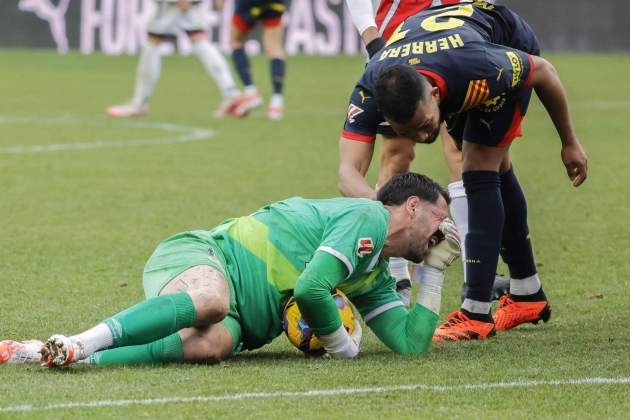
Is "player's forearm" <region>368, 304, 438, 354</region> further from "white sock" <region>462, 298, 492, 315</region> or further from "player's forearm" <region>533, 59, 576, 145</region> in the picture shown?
"player's forearm" <region>533, 59, 576, 145</region>

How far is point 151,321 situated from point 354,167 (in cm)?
116

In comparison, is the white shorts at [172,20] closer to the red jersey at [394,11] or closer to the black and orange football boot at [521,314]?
the red jersey at [394,11]

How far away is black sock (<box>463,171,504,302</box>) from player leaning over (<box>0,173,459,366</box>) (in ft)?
1.61

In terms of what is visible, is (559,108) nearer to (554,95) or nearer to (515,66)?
(554,95)

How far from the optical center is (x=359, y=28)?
21.8ft

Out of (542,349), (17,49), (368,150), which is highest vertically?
(368,150)

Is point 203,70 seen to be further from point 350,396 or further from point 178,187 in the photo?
point 350,396

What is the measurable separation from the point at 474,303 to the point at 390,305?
60 centimetres

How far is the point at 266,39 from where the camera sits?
585 inches

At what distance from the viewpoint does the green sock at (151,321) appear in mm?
4559

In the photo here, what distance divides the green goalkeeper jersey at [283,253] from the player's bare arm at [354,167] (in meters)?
0.23

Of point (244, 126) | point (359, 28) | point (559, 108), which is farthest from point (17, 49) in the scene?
point (559, 108)

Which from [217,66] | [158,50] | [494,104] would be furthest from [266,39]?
[494,104]

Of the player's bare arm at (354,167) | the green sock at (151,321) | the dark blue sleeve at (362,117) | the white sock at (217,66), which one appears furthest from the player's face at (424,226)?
the white sock at (217,66)
